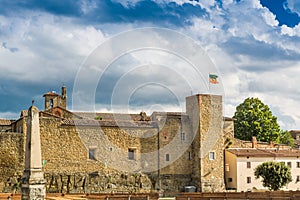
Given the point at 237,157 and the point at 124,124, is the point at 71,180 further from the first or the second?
the point at 237,157

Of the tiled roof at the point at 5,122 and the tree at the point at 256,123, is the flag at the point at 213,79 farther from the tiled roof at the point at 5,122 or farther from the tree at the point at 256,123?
the tiled roof at the point at 5,122

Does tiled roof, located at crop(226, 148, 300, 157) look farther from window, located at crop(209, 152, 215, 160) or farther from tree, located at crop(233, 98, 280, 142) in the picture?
tree, located at crop(233, 98, 280, 142)

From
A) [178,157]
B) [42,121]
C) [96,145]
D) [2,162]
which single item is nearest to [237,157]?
[178,157]

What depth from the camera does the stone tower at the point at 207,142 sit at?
5284cm

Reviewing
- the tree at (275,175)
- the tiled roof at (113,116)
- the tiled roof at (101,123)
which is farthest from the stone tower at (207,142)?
the tiled roof at (113,116)

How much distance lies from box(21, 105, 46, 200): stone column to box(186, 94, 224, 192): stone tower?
31822 millimetres

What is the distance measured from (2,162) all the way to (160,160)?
1599cm

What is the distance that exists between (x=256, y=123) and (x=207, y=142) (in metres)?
19.7

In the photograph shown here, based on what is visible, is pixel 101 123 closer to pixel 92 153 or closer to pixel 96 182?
pixel 92 153

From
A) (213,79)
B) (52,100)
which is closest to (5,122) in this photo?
(52,100)

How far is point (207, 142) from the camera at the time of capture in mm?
Result: 53312

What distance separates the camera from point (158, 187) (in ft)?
172

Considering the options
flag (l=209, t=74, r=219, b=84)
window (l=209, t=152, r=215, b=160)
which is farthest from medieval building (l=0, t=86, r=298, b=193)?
flag (l=209, t=74, r=219, b=84)

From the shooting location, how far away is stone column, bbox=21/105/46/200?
72.6ft
